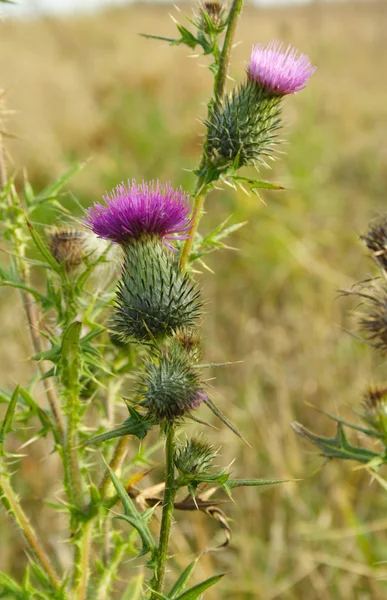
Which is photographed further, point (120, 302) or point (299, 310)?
point (299, 310)

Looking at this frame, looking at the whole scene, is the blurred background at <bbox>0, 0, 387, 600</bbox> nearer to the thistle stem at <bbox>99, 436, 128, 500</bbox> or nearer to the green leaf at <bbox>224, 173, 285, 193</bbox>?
the green leaf at <bbox>224, 173, 285, 193</bbox>

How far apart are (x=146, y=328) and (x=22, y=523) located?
69 cm

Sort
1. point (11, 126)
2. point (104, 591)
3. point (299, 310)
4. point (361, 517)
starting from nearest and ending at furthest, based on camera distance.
→ point (104, 591) → point (361, 517) → point (299, 310) → point (11, 126)

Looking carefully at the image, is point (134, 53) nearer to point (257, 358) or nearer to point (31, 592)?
point (257, 358)

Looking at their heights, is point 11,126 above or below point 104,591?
above

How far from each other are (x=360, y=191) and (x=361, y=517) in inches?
191

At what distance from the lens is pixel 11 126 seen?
8633 millimetres

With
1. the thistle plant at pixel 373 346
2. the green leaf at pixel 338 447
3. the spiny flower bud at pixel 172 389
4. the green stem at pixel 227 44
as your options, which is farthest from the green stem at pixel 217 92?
the green leaf at pixel 338 447

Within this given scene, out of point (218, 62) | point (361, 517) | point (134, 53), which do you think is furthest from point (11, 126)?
point (218, 62)

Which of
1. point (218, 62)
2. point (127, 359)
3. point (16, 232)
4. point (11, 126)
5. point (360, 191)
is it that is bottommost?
point (127, 359)

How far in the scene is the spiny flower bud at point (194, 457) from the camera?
1194 mm

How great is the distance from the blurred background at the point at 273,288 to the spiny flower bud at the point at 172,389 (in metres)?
0.44

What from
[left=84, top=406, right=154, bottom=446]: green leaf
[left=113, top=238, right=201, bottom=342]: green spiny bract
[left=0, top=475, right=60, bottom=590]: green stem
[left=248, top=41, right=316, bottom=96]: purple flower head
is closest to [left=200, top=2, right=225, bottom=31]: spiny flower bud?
[left=248, top=41, right=316, bottom=96]: purple flower head

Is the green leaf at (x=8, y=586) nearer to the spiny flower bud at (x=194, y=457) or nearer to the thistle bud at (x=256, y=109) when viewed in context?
the spiny flower bud at (x=194, y=457)
